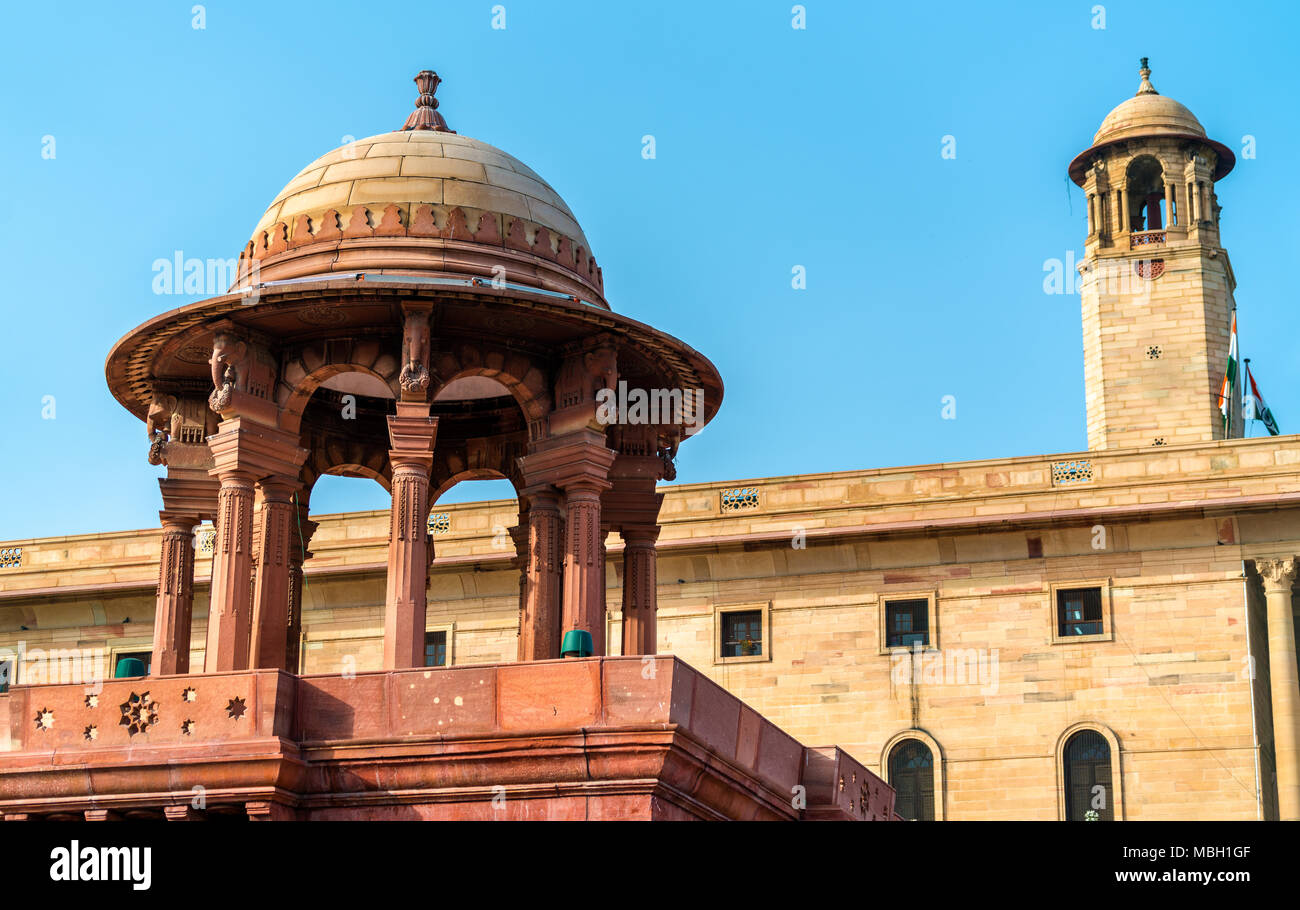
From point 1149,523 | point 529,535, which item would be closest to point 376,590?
point 1149,523

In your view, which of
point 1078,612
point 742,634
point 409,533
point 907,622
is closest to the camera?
point 409,533

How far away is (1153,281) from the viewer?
7488 centimetres

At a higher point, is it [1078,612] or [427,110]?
[427,110]

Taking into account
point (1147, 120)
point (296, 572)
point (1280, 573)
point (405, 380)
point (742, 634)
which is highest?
Result: point (1147, 120)

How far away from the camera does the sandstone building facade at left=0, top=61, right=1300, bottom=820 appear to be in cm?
4778

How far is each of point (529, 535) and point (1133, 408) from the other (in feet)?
156

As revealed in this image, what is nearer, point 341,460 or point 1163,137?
point 341,460

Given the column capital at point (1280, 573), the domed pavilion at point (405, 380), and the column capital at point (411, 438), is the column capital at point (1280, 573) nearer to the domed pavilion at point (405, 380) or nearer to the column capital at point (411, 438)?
the domed pavilion at point (405, 380)

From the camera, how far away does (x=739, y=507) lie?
169ft

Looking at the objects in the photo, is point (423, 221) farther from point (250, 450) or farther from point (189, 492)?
point (189, 492)

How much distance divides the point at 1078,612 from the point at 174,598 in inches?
1047

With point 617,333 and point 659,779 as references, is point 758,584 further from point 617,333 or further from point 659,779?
point 659,779

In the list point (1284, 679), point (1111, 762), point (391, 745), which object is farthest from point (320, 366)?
point (1284, 679)
